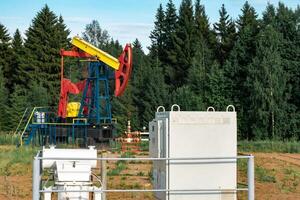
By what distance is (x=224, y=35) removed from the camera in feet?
212

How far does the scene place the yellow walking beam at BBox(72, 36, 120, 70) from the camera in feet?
103

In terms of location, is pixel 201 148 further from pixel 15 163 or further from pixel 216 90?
pixel 216 90

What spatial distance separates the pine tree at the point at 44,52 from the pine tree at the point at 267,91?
68.8 feet

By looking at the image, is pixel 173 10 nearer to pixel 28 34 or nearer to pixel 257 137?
pixel 28 34

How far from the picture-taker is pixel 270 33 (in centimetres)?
4862

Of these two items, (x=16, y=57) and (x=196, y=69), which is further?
(x=16, y=57)

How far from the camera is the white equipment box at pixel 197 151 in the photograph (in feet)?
29.9

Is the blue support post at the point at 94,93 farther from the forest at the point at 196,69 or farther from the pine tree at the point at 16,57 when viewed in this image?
the pine tree at the point at 16,57

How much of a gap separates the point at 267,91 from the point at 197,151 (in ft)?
129

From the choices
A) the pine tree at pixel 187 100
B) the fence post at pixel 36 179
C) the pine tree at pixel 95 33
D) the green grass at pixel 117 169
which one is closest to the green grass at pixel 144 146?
the green grass at pixel 117 169

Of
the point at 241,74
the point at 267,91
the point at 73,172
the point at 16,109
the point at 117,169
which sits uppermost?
the point at 241,74

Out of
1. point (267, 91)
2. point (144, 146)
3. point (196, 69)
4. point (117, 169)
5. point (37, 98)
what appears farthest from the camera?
point (196, 69)

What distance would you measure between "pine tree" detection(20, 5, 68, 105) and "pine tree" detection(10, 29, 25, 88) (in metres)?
0.74


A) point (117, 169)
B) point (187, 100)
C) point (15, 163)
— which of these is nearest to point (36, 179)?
point (117, 169)
